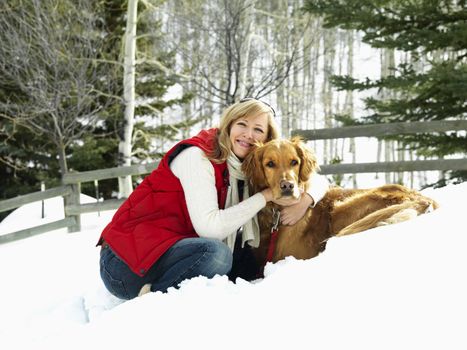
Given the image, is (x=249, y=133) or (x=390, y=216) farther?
(x=249, y=133)

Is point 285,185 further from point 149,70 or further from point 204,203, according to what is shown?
point 149,70

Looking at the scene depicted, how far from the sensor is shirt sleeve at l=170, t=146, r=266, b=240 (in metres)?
2.56

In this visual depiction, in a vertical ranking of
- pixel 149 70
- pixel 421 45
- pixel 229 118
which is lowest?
pixel 229 118

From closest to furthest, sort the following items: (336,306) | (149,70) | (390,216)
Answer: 1. (336,306)
2. (390,216)
3. (149,70)

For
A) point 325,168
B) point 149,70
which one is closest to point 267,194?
point 325,168

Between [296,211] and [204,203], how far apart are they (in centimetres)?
68

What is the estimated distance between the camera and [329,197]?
10.5 feet

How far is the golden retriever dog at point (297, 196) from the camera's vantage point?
2.77 meters

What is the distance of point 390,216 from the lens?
7.93ft

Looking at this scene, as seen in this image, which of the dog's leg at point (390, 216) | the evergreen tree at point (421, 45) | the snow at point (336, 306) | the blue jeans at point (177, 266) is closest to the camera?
the snow at point (336, 306)

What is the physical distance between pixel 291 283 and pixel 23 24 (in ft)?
30.4

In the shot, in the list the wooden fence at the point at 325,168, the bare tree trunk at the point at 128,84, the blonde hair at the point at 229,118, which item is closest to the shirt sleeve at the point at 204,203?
the blonde hair at the point at 229,118

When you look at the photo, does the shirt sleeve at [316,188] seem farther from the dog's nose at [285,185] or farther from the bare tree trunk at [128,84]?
the bare tree trunk at [128,84]

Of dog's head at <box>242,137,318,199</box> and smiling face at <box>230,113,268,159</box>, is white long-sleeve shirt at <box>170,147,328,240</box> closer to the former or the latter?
dog's head at <box>242,137,318,199</box>
